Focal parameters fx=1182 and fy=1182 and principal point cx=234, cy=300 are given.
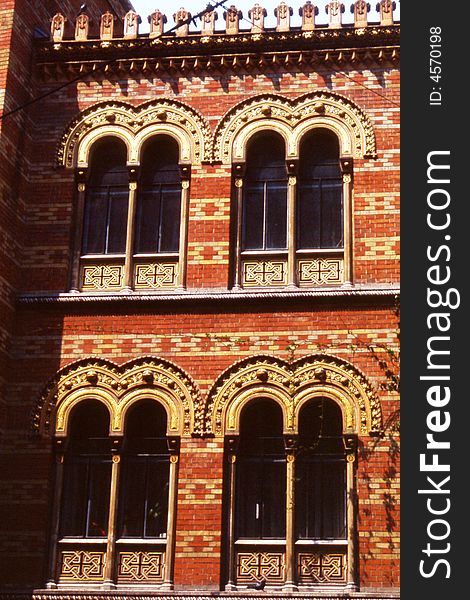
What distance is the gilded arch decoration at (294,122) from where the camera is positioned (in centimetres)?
1688

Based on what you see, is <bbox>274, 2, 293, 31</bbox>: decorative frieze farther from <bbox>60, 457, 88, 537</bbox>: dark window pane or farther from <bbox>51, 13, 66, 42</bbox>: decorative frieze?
<bbox>60, 457, 88, 537</bbox>: dark window pane

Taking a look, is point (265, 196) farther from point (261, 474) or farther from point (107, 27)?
point (261, 474)

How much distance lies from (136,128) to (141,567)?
20.8 ft

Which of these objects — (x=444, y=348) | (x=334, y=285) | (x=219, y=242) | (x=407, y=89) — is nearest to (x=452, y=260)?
(x=444, y=348)

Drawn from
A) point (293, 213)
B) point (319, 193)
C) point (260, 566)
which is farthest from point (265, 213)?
point (260, 566)

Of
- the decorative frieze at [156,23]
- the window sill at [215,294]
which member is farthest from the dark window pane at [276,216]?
the decorative frieze at [156,23]

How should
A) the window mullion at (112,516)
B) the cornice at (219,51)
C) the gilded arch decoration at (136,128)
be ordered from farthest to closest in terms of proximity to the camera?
the cornice at (219,51) → the gilded arch decoration at (136,128) → the window mullion at (112,516)

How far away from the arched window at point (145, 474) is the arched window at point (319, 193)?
321cm

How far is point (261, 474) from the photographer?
15.7 metres

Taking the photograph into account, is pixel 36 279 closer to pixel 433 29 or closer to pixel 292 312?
pixel 292 312

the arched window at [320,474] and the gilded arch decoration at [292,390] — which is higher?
the gilded arch decoration at [292,390]

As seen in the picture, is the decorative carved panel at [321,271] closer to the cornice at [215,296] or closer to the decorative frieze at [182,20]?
the cornice at [215,296]

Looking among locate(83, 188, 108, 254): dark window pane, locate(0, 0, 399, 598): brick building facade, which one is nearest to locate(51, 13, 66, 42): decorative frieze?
locate(0, 0, 399, 598): brick building facade

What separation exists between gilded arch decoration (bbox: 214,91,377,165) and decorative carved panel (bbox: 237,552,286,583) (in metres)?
5.58
